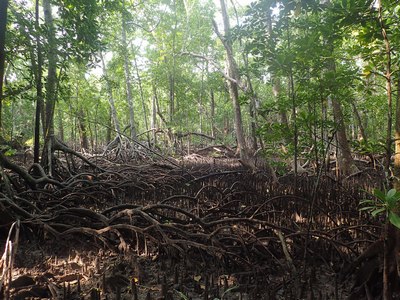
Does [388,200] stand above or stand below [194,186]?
below

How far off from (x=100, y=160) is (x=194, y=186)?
3.99 meters

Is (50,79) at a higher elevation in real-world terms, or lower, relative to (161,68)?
lower

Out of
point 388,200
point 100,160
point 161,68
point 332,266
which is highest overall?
point 161,68

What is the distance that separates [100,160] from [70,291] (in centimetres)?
658

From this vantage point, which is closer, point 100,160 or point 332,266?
point 332,266

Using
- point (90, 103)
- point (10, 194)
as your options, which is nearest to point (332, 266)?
point (10, 194)

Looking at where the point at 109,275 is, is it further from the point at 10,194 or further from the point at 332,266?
the point at 332,266

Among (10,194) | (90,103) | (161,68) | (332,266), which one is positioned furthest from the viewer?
(90,103)

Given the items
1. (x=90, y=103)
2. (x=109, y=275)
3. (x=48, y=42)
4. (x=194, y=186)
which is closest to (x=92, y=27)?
(x=48, y=42)

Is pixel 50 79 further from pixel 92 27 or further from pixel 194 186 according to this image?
pixel 194 186

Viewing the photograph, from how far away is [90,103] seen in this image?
14.6m

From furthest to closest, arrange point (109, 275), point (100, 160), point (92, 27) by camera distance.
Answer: point (100, 160), point (92, 27), point (109, 275)

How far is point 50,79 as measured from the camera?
3.88 meters

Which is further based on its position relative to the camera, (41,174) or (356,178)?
(356,178)
